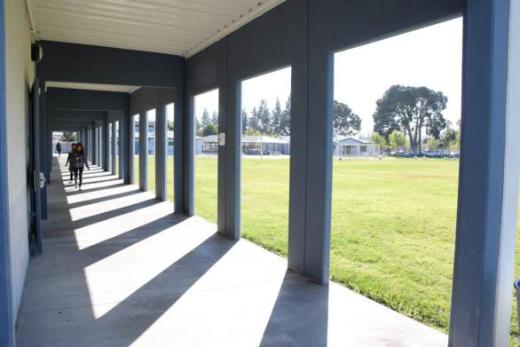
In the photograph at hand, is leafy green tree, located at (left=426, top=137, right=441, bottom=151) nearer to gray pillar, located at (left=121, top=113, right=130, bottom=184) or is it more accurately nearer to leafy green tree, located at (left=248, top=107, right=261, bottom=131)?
gray pillar, located at (left=121, top=113, right=130, bottom=184)

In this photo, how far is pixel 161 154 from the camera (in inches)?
494

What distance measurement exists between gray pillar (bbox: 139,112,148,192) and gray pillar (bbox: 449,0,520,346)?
12260mm

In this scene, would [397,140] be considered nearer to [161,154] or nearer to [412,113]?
[412,113]

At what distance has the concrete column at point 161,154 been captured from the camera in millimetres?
11898

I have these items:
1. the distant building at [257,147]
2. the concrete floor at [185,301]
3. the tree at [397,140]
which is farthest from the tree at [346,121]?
the concrete floor at [185,301]

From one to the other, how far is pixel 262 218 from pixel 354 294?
17.8ft

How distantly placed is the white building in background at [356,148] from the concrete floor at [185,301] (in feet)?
146

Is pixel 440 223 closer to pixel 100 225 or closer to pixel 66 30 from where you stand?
pixel 100 225

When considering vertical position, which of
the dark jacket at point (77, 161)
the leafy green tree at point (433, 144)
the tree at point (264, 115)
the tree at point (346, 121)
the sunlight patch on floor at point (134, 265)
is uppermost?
the tree at point (264, 115)

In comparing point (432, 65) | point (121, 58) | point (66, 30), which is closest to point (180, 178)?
point (121, 58)

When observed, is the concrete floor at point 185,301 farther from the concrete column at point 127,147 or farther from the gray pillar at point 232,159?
the concrete column at point 127,147

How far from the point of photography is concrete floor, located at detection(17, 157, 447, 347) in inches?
139

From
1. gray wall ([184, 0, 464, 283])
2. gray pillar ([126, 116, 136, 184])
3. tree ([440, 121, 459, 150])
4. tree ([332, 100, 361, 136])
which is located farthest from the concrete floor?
Result: tree ([332, 100, 361, 136])

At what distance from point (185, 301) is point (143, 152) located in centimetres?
1086
